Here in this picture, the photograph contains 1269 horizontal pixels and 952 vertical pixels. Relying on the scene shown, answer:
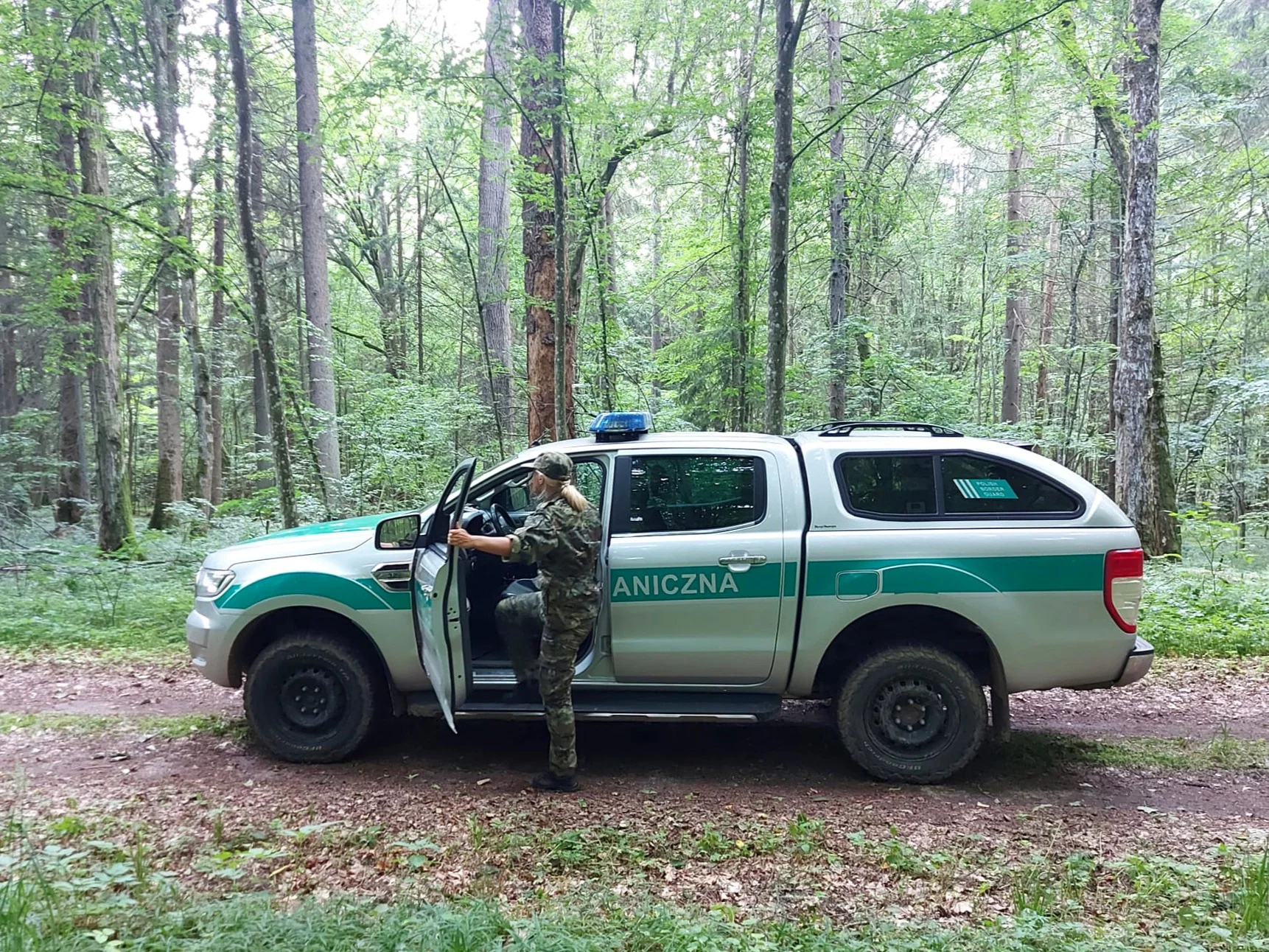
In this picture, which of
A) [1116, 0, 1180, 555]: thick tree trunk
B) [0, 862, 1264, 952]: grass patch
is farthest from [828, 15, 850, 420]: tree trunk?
[0, 862, 1264, 952]: grass patch

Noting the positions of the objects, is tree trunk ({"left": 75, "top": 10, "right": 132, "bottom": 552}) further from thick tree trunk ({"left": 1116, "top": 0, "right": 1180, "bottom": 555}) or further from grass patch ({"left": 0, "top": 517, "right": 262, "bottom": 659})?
thick tree trunk ({"left": 1116, "top": 0, "right": 1180, "bottom": 555})

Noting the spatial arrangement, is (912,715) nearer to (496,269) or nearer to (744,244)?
(744,244)

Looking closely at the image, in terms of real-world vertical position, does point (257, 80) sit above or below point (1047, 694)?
above

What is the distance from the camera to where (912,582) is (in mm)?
4246

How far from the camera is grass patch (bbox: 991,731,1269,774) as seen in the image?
4645 mm

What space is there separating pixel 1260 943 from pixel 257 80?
17.6 metres

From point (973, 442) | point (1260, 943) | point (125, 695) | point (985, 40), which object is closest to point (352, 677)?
point (125, 695)

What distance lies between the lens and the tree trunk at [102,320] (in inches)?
419

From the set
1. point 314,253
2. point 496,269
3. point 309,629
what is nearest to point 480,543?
point 309,629

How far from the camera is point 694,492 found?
457cm

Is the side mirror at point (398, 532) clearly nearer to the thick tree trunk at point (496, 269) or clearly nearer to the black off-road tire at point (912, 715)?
the black off-road tire at point (912, 715)

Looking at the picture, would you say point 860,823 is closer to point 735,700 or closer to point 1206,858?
point 735,700

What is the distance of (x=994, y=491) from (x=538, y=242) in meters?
6.59

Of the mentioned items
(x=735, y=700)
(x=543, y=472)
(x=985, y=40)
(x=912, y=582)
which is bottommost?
(x=735, y=700)
